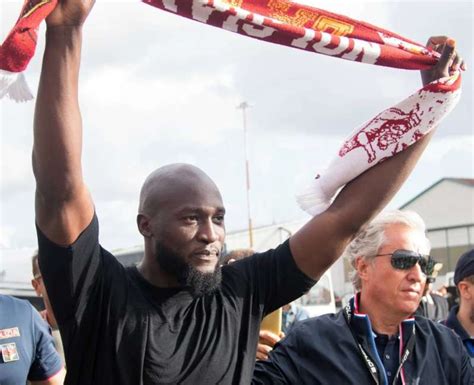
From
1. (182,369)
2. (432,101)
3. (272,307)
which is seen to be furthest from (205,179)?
(432,101)

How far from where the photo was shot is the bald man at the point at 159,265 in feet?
7.66

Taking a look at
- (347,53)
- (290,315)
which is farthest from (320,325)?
(290,315)

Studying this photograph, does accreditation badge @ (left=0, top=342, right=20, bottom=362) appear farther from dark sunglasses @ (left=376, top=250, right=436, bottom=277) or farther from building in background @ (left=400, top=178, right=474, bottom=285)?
building in background @ (left=400, top=178, right=474, bottom=285)

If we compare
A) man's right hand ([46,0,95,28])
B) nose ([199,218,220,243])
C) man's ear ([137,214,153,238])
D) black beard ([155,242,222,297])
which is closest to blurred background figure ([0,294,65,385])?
man's ear ([137,214,153,238])

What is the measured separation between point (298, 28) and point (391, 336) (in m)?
1.37

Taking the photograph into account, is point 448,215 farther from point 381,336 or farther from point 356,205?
point 356,205

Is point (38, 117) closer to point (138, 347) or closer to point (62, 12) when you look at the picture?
point (62, 12)

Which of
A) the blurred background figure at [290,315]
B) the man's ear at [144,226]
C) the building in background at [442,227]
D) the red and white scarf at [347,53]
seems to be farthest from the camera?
the building in background at [442,227]

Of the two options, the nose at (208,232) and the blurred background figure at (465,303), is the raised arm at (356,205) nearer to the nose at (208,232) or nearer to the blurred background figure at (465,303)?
the nose at (208,232)

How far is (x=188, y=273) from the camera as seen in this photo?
2680 mm

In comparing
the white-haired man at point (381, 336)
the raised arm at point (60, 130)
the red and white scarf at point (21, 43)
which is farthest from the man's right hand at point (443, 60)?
the red and white scarf at point (21, 43)

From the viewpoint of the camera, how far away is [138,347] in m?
2.52

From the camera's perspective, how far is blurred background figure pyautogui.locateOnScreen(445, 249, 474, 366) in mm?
4303

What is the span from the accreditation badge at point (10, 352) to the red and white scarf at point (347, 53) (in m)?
1.97
